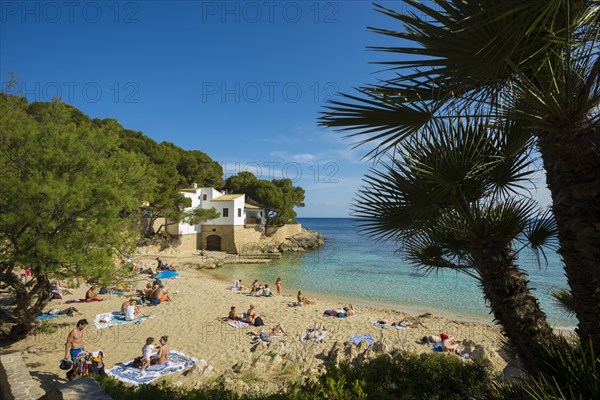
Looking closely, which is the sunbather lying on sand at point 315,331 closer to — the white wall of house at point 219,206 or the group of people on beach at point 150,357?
the group of people on beach at point 150,357

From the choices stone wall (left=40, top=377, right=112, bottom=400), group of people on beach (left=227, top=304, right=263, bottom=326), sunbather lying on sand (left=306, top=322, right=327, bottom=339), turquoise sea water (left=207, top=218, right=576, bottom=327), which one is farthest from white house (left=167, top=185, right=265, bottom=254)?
stone wall (left=40, top=377, right=112, bottom=400)

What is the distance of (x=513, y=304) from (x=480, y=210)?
90 centimetres

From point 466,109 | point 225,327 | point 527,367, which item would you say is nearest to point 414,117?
point 466,109

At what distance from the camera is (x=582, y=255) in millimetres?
2127

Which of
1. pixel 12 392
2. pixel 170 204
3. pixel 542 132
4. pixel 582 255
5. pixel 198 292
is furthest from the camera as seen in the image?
pixel 170 204

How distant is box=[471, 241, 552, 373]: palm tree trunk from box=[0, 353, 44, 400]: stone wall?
254 inches

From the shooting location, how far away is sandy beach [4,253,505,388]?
27.4ft

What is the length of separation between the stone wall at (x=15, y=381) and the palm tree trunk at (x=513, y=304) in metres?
6.46

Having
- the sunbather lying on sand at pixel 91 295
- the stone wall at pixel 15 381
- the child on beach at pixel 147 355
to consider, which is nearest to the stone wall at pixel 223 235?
the sunbather lying on sand at pixel 91 295

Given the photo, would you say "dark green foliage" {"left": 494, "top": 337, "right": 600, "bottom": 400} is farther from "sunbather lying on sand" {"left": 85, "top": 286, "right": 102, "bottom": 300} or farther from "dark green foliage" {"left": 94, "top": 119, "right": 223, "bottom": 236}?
"dark green foliage" {"left": 94, "top": 119, "right": 223, "bottom": 236}

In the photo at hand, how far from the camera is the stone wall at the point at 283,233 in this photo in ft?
146

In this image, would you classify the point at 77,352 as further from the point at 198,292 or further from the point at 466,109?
the point at 198,292

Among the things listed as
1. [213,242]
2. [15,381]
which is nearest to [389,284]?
[213,242]

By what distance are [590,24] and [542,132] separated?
2.27 ft
